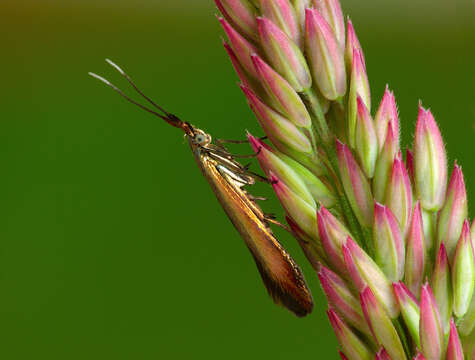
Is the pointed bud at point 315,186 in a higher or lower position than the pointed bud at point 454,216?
higher

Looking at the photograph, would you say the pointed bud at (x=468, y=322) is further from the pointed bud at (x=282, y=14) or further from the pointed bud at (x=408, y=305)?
the pointed bud at (x=282, y=14)

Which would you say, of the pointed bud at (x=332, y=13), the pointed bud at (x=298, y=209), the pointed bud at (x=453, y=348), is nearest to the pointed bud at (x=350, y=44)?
the pointed bud at (x=332, y=13)

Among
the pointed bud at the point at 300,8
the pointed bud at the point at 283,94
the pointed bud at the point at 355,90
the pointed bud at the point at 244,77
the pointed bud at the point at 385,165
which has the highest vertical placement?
the pointed bud at the point at 300,8

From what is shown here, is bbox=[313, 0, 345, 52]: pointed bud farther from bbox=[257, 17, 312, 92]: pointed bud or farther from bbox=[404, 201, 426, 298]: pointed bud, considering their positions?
bbox=[404, 201, 426, 298]: pointed bud

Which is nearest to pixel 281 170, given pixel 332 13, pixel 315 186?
pixel 315 186

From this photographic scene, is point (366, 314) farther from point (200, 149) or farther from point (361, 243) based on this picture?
point (200, 149)

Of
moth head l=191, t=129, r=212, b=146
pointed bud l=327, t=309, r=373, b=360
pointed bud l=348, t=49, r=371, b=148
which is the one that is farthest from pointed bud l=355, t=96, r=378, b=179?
moth head l=191, t=129, r=212, b=146
